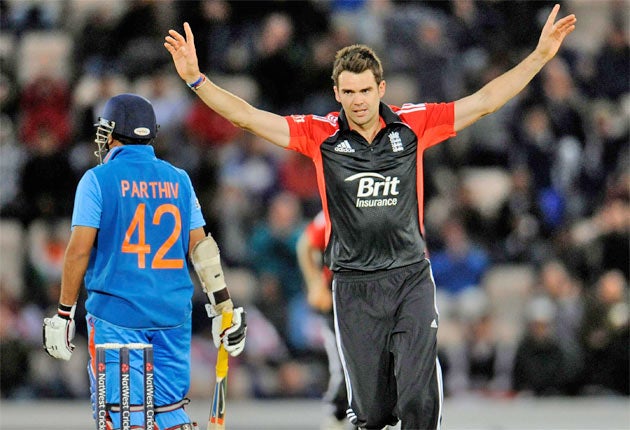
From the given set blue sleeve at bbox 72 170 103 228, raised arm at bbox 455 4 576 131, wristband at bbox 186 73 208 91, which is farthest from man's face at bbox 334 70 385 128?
blue sleeve at bbox 72 170 103 228

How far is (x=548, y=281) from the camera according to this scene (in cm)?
1283

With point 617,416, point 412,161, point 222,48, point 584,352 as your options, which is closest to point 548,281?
point 584,352

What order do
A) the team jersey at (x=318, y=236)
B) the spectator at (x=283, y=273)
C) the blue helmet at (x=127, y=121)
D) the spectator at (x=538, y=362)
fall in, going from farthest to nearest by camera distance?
1. the spectator at (x=283, y=273)
2. the spectator at (x=538, y=362)
3. the team jersey at (x=318, y=236)
4. the blue helmet at (x=127, y=121)

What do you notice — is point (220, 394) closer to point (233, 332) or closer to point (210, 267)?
point (233, 332)

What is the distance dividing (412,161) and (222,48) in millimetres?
8157

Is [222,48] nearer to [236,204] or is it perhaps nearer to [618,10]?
[236,204]

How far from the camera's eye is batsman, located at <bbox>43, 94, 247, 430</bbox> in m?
6.42

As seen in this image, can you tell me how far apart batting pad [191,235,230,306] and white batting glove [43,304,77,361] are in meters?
0.71

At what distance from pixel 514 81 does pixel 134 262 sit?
231cm

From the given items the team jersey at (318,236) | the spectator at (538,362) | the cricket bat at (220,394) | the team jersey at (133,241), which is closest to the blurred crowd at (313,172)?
the spectator at (538,362)

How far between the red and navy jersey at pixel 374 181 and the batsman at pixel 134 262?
716 mm

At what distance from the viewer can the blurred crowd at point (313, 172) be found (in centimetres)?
1265

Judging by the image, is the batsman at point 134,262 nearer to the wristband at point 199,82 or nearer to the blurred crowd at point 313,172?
the wristband at point 199,82

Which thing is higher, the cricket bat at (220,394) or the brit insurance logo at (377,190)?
the brit insurance logo at (377,190)
